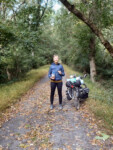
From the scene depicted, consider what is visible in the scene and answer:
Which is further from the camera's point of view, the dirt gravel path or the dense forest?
the dense forest

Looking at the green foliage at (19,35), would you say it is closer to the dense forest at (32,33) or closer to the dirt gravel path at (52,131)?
the dense forest at (32,33)

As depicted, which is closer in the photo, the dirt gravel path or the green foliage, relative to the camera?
the dirt gravel path

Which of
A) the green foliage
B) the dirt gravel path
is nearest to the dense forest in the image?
the green foliage

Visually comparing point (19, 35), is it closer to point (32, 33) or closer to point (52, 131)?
point (32, 33)

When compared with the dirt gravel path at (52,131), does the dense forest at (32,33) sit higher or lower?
higher

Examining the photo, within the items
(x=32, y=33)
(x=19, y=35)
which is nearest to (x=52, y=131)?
(x=19, y=35)

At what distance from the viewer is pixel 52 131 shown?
3.93 meters

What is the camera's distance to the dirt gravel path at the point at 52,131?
3230 mm

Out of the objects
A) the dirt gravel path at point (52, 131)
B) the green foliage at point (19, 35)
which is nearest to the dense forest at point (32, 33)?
the green foliage at point (19, 35)

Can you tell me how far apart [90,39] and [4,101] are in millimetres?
10697

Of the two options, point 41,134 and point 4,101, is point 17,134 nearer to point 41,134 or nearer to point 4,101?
point 41,134

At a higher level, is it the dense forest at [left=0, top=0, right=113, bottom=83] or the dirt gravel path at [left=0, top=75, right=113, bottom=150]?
the dense forest at [left=0, top=0, right=113, bottom=83]

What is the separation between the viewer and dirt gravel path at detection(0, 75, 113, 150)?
323 centimetres

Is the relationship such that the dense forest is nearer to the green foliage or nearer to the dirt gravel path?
the green foliage
